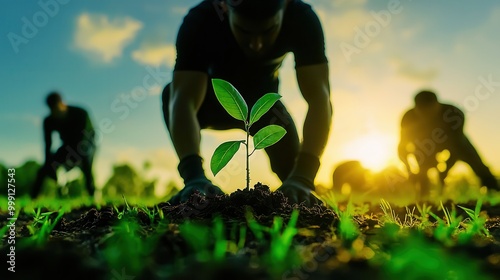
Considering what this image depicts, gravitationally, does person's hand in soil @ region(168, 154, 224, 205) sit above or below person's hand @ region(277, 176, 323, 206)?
above

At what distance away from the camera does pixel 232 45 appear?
342 centimetres

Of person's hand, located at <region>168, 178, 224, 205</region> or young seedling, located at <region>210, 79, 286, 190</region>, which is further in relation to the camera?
person's hand, located at <region>168, 178, 224, 205</region>

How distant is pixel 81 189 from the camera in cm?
777

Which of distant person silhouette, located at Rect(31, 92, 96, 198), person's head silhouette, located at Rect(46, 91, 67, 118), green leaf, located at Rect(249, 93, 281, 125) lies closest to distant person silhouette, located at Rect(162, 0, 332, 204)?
green leaf, located at Rect(249, 93, 281, 125)

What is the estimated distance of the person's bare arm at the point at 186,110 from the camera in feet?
9.70

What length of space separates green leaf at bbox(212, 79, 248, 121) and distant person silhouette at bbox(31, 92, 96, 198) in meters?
5.31

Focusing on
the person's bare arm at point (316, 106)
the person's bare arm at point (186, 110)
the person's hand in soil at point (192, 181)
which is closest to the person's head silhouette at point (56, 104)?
the person's bare arm at point (186, 110)

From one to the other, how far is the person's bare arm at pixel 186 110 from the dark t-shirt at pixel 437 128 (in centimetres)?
354

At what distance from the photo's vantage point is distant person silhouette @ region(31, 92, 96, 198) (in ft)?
22.2

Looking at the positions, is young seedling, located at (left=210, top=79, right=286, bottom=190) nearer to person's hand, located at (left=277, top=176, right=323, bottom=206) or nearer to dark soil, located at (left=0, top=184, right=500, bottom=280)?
dark soil, located at (left=0, top=184, right=500, bottom=280)

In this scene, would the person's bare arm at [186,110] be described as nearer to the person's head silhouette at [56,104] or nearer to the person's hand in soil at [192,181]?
the person's hand in soil at [192,181]

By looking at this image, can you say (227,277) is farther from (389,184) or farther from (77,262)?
(389,184)

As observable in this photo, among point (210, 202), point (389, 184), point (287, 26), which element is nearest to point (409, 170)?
point (389, 184)

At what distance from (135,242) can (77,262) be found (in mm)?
309
